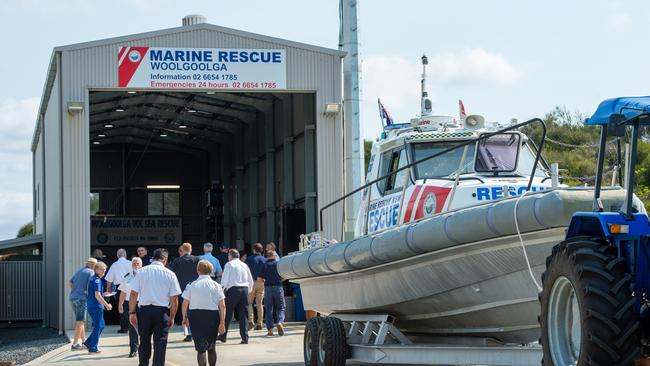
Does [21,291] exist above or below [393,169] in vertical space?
below

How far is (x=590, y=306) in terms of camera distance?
6.93 metres

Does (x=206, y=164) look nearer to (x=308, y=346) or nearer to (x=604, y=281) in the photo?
(x=308, y=346)

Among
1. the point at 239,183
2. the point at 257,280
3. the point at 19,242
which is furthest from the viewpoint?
the point at 239,183

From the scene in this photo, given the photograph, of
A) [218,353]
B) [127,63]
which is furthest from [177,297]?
[127,63]

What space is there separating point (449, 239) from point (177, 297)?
177 inches

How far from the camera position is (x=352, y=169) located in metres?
20.9

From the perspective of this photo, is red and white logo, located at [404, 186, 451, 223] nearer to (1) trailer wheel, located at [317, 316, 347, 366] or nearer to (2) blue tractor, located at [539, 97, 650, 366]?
(1) trailer wheel, located at [317, 316, 347, 366]

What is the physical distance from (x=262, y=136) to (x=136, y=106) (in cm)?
407

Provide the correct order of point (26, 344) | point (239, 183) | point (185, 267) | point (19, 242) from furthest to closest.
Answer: point (239, 183) → point (19, 242) → point (26, 344) → point (185, 267)

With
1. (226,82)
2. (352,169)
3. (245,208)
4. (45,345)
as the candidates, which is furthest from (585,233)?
(245,208)

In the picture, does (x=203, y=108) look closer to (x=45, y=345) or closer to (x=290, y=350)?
(x=45, y=345)

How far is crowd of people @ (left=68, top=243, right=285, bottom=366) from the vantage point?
1320 centimetres

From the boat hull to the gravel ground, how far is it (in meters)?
8.00

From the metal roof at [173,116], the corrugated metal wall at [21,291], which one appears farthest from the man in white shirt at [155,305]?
the corrugated metal wall at [21,291]
